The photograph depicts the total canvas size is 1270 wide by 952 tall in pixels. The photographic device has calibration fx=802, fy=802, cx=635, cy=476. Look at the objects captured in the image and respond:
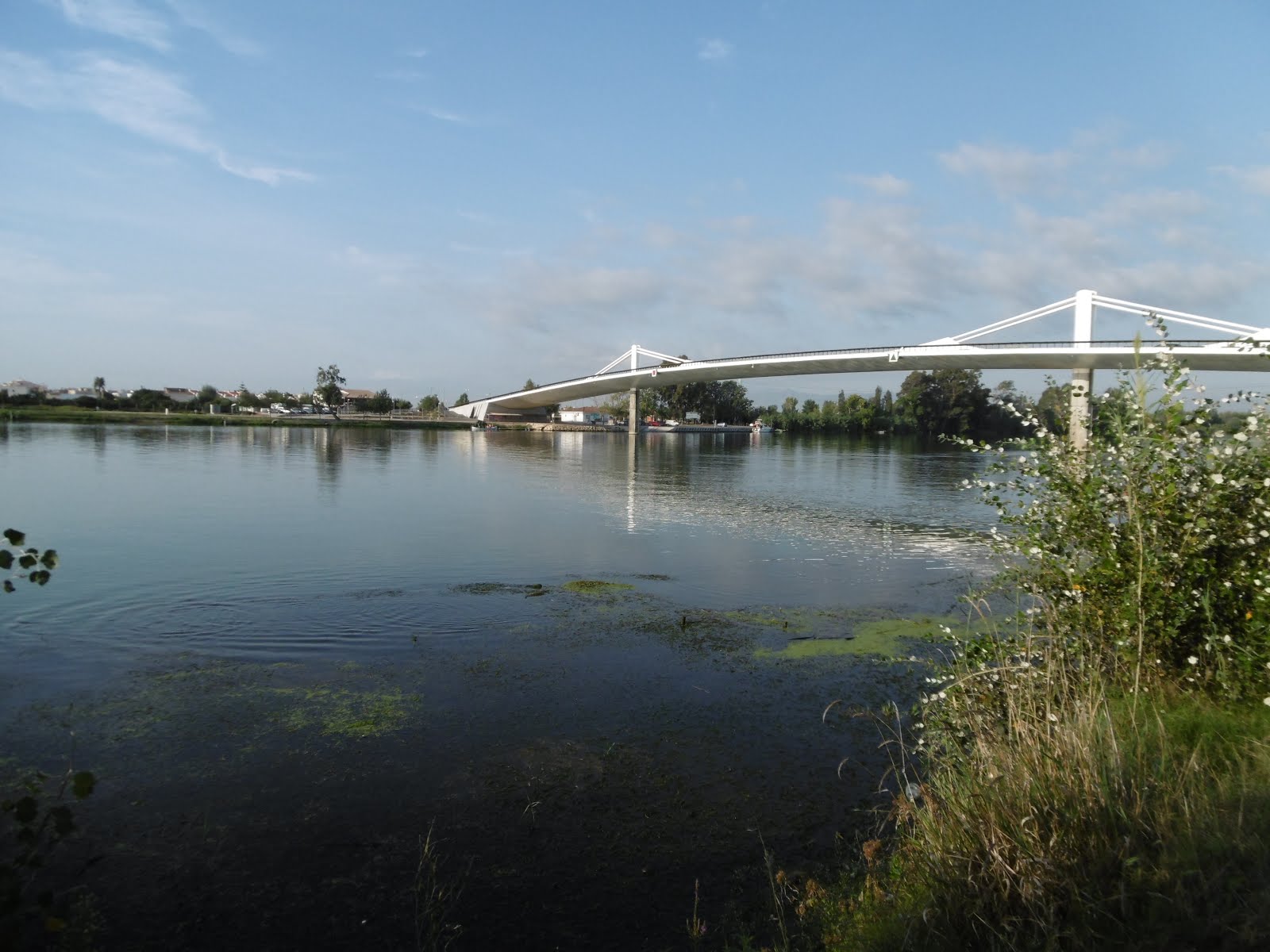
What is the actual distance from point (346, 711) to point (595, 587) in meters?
5.31

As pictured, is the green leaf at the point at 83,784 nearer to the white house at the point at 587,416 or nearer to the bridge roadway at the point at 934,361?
the bridge roadway at the point at 934,361

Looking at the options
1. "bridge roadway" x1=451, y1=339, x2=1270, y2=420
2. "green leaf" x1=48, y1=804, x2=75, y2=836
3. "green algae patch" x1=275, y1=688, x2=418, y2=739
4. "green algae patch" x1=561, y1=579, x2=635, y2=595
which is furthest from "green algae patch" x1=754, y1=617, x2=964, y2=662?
"bridge roadway" x1=451, y1=339, x2=1270, y2=420

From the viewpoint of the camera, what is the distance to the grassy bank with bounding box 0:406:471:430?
234 ft

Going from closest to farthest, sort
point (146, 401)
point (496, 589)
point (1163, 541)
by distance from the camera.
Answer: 1. point (1163, 541)
2. point (496, 589)
3. point (146, 401)

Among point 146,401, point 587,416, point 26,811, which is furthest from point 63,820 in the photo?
point 587,416

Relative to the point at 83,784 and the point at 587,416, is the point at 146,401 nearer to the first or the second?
the point at 587,416

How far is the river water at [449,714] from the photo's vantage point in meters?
4.20

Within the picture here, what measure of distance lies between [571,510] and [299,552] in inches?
324

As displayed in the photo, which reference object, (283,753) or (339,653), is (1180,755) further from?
(339,653)

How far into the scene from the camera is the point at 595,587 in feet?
37.7

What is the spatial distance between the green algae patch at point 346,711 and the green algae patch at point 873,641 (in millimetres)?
3683

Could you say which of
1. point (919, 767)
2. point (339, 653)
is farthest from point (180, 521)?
point (919, 767)

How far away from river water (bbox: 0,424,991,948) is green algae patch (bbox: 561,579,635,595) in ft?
0.27

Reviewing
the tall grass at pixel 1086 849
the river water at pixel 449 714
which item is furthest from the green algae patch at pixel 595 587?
the tall grass at pixel 1086 849
